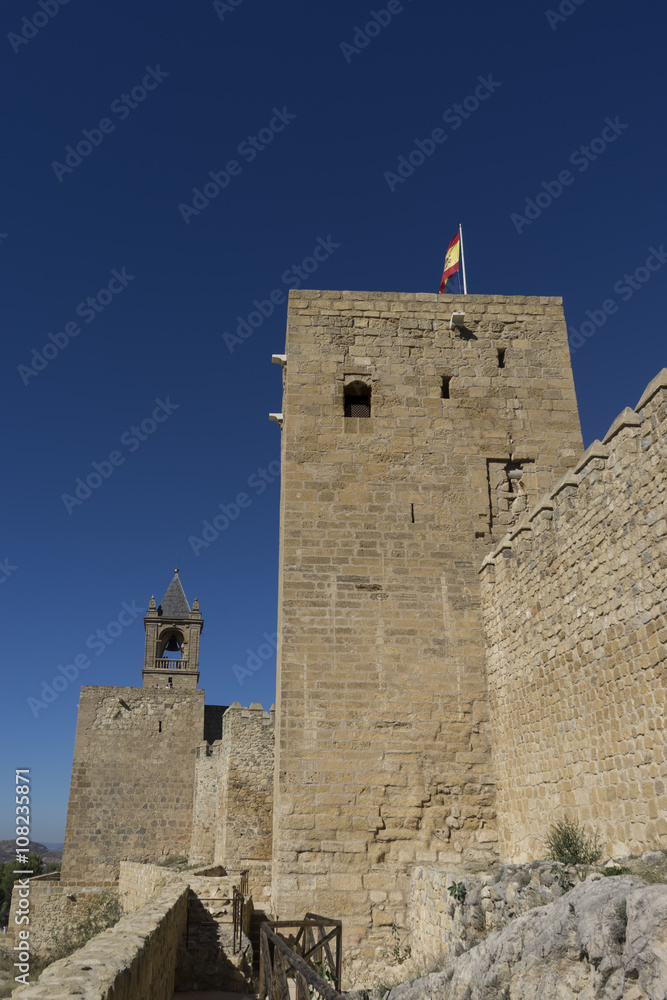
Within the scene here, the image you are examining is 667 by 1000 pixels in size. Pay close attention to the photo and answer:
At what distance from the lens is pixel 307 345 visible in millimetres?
9680

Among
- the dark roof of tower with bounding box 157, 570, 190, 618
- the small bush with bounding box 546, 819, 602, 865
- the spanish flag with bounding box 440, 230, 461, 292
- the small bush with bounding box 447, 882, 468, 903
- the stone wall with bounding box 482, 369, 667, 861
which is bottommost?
the small bush with bounding box 447, 882, 468, 903

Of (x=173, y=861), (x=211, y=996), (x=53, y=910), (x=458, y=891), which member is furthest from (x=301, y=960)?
(x=53, y=910)

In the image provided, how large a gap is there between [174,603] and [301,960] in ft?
104

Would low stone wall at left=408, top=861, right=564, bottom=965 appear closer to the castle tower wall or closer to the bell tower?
the castle tower wall

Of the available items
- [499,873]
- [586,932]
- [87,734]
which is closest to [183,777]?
[87,734]

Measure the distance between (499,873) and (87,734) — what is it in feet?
64.7

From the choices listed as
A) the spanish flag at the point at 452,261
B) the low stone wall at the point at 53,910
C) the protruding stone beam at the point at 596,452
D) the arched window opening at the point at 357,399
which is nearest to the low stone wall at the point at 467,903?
the protruding stone beam at the point at 596,452

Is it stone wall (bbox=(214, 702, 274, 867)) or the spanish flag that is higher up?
the spanish flag

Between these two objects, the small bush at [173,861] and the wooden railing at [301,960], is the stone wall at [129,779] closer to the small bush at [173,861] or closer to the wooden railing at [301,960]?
the small bush at [173,861]

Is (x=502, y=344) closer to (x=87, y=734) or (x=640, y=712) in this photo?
(x=640, y=712)

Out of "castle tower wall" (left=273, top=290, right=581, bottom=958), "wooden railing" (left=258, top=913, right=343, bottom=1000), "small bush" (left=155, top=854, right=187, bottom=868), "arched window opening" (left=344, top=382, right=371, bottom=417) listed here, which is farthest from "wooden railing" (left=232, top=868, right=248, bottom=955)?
"small bush" (left=155, top=854, right=187, bottom=868)

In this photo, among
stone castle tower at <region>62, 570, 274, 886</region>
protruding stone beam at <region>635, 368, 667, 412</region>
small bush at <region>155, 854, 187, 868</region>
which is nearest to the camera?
protruding stone beam at <region>635, 368, 667, 412</region>

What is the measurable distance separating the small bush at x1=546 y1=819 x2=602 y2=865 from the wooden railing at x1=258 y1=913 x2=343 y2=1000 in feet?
6.57

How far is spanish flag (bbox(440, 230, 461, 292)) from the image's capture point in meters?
10.7
